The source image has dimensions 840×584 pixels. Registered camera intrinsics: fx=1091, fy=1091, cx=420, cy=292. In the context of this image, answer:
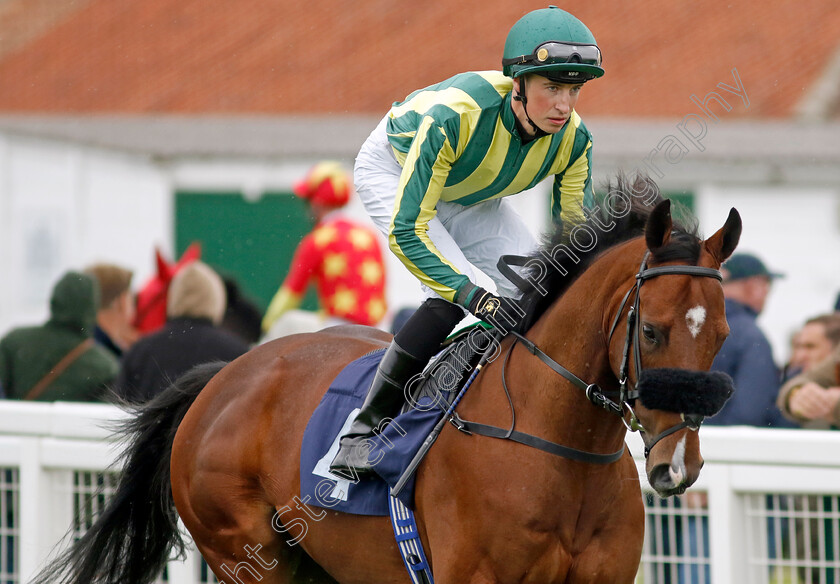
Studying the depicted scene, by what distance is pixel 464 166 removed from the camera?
11.1 ft

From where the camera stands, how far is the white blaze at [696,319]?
270cm

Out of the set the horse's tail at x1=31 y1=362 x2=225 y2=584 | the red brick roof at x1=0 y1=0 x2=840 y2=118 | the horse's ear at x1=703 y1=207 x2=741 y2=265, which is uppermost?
the red brick roof at x1=0 y1=0 x2=840 y2=118

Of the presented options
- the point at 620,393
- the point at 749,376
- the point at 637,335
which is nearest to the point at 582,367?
the point at 620,393

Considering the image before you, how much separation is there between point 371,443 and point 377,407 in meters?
0.11

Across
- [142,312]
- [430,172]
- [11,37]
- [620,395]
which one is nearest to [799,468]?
[620,395]

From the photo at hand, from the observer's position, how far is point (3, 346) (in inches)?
235

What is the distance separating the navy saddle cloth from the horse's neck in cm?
40

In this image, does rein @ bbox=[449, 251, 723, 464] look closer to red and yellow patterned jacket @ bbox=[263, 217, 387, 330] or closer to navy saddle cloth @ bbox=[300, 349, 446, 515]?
navy saddle cloth @ bbox=[300, 349, 446, 515]

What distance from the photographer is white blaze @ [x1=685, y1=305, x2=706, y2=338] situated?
270 centimetres

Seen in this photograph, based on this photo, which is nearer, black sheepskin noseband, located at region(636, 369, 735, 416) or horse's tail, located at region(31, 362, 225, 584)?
black sheepskin noseband, located at region(636, 369, 735, 416)

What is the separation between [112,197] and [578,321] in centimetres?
1442

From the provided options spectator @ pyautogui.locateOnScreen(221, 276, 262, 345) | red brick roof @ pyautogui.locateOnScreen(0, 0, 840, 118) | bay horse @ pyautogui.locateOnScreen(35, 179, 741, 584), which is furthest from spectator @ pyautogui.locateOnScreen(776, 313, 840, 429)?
red brick roof @ pyautogui.locateOnScreen(0, 0, 840, 118)

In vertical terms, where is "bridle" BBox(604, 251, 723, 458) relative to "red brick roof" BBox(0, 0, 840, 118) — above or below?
below

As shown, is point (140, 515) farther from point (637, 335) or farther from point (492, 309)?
point (637, 335)
